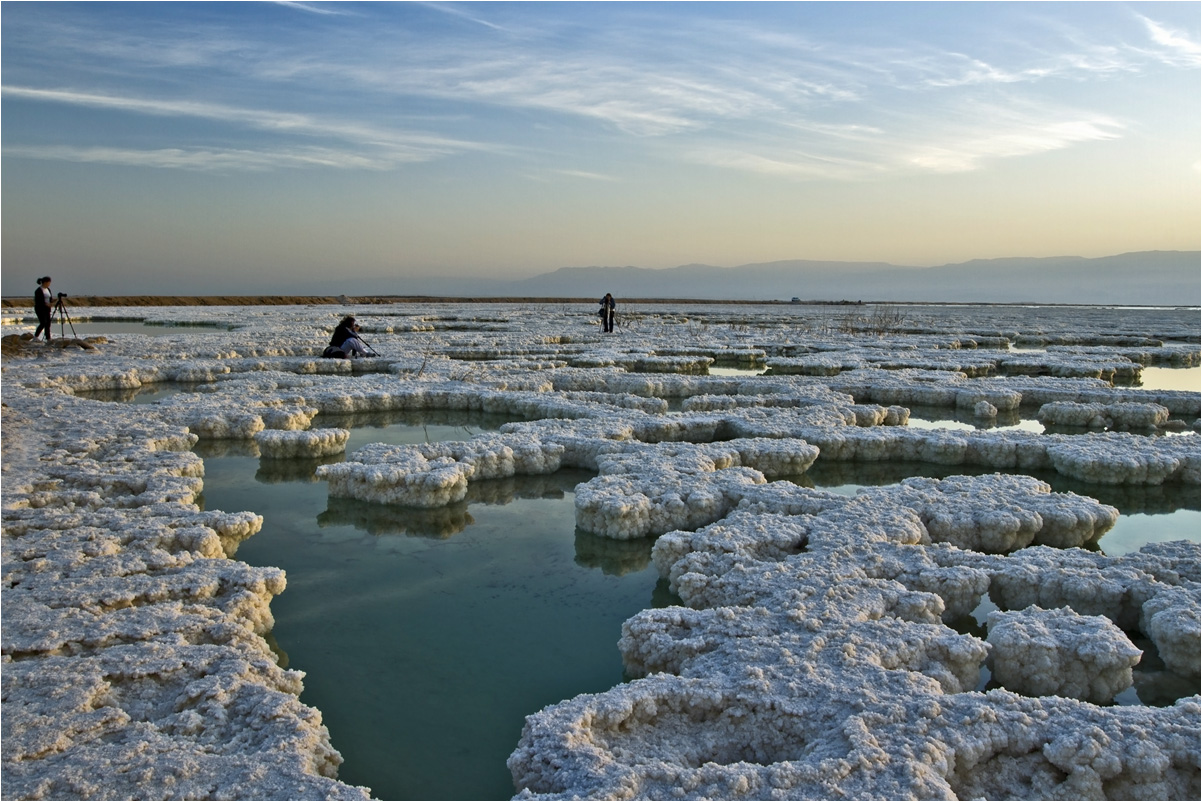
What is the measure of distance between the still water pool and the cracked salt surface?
236mm

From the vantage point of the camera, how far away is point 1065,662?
3.62m

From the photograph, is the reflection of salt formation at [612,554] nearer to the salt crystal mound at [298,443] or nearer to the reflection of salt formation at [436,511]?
the reflection of salt formation at [436,511]

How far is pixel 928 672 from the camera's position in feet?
11.5

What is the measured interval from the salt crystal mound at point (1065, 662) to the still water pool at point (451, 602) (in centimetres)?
185

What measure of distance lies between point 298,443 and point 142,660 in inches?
193

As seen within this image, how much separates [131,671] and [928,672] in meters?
3.50

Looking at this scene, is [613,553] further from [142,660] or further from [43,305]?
[43,305]

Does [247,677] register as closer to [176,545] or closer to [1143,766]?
[176,545]

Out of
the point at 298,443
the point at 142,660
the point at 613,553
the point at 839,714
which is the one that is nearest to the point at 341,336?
the point at 298,443

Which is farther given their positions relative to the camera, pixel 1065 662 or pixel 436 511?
pixel 436 511

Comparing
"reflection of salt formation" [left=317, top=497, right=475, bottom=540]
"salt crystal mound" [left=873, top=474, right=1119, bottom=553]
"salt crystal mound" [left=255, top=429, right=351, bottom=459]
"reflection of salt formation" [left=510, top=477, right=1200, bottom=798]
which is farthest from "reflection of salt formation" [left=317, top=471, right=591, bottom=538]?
"salt crystal mound" [left=873, top=474, right=1119, bottom=553]

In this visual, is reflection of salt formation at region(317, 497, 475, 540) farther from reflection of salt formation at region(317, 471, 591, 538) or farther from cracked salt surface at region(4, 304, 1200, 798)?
cracked salt surface at region(4, 304, 1200, 798)

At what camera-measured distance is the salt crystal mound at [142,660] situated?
278 cm

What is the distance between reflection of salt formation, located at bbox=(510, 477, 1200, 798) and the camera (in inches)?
109
